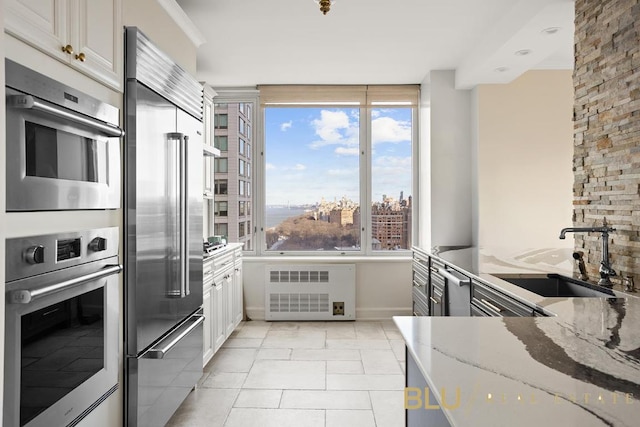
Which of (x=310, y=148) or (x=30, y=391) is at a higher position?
(x=310, y=148)

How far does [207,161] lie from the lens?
437cm

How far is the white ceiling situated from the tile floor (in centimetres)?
257

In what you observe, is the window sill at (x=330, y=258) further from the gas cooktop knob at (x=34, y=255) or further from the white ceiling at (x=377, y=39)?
the gas cooktop knob at (x=34, y=255)

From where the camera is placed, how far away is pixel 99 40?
191 cm

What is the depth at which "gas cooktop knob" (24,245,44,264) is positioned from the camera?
1446 millimetres

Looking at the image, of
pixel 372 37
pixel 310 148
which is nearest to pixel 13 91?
pixel 372 37

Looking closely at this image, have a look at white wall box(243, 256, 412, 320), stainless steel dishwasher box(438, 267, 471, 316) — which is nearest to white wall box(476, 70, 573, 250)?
white wall box(243, 256, 412, 320)

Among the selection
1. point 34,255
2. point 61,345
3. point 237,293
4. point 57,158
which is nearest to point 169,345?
point 61,345

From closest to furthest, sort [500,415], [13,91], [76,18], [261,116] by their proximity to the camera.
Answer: [500,415], [13,91], [76,18], [261,116]

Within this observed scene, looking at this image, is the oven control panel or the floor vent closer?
the oven control panel

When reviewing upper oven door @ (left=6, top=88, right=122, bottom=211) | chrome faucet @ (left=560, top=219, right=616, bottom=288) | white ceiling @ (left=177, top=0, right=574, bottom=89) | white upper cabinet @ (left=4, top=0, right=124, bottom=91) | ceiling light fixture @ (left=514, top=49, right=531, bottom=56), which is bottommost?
chrome faucet @ (left=560, top=219, right=616, bottom=288)

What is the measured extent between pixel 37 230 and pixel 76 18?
32.0 inches

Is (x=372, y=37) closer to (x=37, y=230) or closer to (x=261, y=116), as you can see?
(x=261, y=116)

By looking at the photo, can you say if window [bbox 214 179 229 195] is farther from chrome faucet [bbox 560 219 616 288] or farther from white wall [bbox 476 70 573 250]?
chrome faucet [bbox 560 219 616 288]
